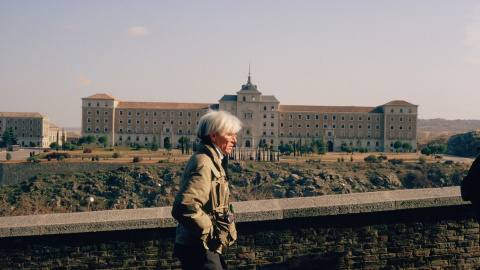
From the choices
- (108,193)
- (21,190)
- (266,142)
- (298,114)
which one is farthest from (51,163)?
(298,114)

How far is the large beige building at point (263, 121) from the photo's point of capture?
63.8m

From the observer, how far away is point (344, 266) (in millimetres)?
3906

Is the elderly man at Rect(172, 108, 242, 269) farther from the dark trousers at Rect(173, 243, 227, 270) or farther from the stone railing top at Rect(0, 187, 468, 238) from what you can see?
the stone railing top at Rect(0, 187, 468, 238)

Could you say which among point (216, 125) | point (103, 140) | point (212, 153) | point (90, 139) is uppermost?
point (216, 125)

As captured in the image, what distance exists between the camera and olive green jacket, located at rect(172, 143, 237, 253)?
2271mm

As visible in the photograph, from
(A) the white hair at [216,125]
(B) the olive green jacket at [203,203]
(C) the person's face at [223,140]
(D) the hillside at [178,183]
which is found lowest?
(D) the hillside at [178,183]

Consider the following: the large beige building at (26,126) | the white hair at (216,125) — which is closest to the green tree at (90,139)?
the large beige building at (26,126)

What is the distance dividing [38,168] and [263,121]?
34494mm

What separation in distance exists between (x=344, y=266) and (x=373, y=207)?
614 mm

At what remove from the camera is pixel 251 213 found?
146 inches

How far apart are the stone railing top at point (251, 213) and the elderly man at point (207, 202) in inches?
47.1

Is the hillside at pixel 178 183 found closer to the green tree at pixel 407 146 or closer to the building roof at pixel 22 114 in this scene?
the green tree at pixel 407 146

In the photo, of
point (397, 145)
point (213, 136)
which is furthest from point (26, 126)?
point (213, 136)

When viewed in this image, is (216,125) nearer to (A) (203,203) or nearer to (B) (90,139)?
(A) (203,203)
